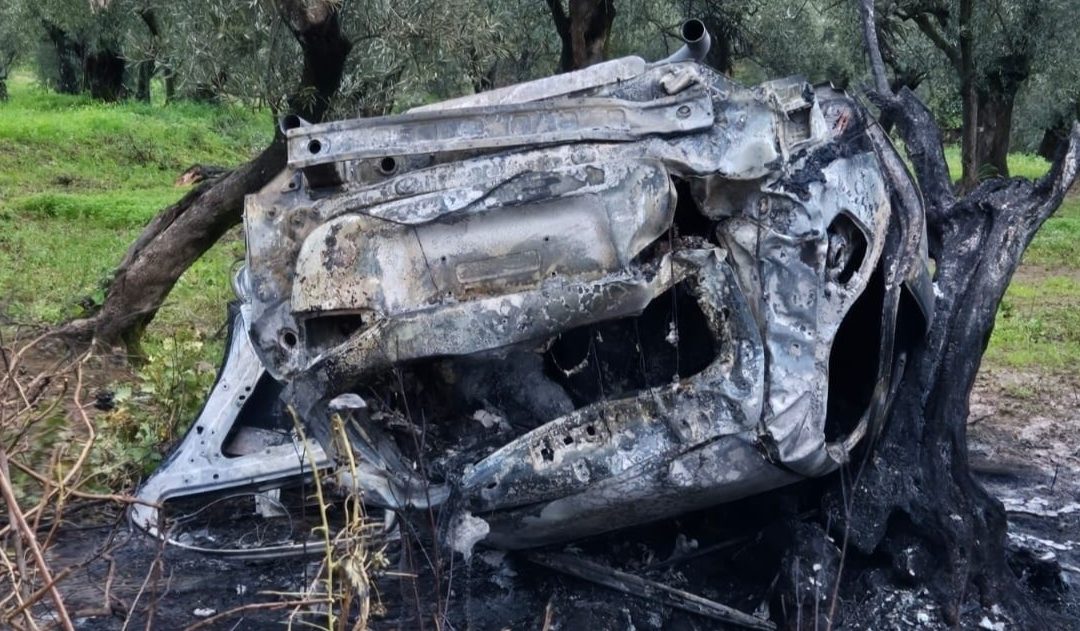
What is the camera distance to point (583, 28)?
42.9ft

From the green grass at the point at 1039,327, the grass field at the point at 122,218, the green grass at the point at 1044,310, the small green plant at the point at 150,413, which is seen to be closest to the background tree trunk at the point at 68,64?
the grass field at the point at 122,218

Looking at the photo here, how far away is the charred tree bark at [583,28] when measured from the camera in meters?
13.0

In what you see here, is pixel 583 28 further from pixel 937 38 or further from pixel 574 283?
pixel 574 283

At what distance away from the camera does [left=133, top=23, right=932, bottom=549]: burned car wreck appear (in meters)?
3.91

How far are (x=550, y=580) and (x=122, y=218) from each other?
10.9 m

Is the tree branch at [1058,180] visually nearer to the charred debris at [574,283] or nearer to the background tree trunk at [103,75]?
the charred debris at [574,283]

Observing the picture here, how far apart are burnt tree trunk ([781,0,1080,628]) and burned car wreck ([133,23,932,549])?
345 millimetres

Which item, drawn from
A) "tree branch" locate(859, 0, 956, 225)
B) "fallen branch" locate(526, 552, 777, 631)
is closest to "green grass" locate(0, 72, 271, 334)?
"fallen branch" locate(526, 552, 777, 631)

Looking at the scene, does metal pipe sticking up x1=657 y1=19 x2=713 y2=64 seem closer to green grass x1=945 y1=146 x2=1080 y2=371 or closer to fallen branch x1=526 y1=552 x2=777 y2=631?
fallen branch x1=526 y1=552 x2=777 y2=631

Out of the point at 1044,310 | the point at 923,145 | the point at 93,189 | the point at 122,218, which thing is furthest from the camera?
the point at 93,189

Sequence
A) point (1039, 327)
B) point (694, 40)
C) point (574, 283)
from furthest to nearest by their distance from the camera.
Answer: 1. point (1039, 327)
2. point (694, 40)
3. point (574, 283)

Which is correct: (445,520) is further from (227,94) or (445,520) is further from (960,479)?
(227,94)

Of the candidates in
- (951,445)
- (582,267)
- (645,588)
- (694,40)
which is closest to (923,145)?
(951,445)

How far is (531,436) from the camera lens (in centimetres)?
403
